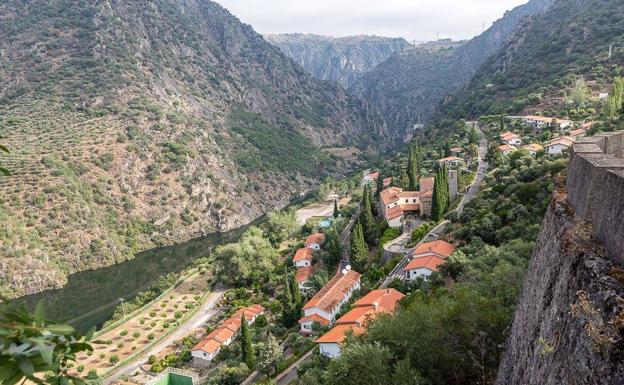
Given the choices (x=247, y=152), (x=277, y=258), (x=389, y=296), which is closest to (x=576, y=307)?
(x=389, y=296)

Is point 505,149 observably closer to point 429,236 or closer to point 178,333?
point 429,236

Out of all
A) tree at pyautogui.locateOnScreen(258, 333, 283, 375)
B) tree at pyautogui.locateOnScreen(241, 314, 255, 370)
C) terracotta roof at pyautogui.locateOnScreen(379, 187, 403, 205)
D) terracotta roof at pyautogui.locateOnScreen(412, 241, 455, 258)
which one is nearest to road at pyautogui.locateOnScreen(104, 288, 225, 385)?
tree at pyautogui.locateOnScreen(241, 314, 255, 370)

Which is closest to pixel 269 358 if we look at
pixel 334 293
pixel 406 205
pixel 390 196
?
pixel 334 293

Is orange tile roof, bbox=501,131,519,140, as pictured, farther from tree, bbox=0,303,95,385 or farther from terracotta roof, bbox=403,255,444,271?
tree, bbox=0,303,95,385

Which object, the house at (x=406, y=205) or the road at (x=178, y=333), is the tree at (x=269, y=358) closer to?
the road at (x=178, y=333)

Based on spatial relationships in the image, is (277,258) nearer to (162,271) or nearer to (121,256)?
(162,271)

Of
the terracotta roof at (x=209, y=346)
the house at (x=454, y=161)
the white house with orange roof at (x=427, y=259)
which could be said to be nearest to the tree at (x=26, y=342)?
the white house with orange roof at (x=427, y=259)

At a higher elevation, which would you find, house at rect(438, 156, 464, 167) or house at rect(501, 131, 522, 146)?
house at rect(501, 131, 522, 146)
